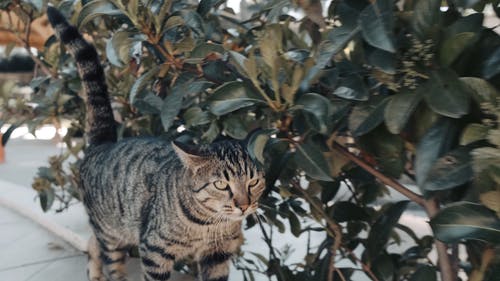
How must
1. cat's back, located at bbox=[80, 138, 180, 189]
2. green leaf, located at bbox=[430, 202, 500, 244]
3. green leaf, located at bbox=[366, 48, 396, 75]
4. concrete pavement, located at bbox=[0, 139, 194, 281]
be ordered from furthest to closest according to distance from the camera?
concrete pavement, located at bbox=[0, 139, 194, 281] < cat's back, located at bbox=[80, 138, 180, 189] < green leaf, located at bbox=[366, 48, 396, 75] < green leaf, located at bbox=[430, 202, 500, 244]

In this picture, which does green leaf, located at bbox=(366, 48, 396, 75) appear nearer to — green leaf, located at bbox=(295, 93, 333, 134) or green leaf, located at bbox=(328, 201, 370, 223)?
green leaf, located at bbox=(295, 93, 333, 134)

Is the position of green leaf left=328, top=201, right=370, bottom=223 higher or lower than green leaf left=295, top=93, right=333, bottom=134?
lower

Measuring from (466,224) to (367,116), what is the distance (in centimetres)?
25

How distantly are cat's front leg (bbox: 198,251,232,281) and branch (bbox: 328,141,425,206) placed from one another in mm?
519

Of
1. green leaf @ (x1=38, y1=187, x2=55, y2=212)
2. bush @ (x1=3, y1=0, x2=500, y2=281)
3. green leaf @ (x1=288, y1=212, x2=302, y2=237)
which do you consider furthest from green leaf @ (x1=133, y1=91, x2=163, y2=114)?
green leaf @ (x1=38, y1=187, x2=55, y2=212)

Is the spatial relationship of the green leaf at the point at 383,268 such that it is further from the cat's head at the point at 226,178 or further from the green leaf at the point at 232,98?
the green leaf at the point at 232,98

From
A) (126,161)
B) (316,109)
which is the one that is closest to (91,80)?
(126,161)

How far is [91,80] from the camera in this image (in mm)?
1651

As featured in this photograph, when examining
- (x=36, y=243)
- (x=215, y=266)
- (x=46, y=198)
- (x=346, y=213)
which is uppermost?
(x=346, y=213)

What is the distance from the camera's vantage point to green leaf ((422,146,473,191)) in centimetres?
70

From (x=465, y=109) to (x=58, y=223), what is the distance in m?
2.16

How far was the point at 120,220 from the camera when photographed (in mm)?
1506

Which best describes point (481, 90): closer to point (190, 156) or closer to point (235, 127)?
point (235, 127)

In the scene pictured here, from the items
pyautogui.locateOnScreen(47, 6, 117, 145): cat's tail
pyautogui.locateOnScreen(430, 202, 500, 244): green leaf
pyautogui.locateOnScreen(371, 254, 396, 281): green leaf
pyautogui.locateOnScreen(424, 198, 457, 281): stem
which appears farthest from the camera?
pyautogui.locateOnScreen(47, 6, 117, 145): cat's tail
